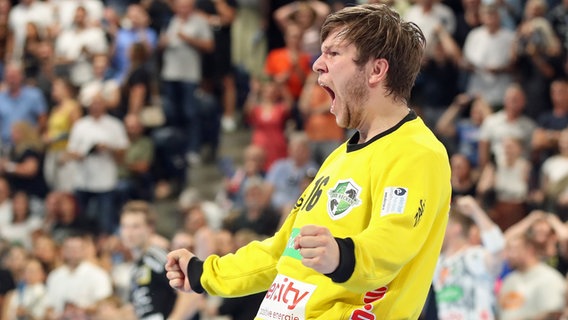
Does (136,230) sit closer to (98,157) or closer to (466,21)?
(98,157)

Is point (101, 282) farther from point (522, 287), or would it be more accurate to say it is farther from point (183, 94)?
point (522, 287)

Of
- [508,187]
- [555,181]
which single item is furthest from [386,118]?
[508,187]

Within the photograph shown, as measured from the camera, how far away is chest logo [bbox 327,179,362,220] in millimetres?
3580

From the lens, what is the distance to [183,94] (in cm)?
1373

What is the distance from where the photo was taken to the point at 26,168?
1368 centimetres

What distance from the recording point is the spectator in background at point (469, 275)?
8203mm

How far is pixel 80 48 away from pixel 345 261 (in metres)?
12.0

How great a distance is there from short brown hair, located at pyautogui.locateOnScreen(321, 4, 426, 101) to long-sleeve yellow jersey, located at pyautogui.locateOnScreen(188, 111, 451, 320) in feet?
0.58

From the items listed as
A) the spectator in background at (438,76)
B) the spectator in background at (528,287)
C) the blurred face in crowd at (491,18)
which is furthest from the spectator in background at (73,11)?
the spectator in background at (528,287)

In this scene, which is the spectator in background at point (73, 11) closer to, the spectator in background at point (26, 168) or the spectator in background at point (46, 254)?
the spectator in background at point (26, 168)

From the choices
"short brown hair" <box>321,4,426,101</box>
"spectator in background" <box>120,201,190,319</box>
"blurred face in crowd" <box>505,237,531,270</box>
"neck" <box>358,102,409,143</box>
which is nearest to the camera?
"short brown hair" <box>321,4,426,101</box>

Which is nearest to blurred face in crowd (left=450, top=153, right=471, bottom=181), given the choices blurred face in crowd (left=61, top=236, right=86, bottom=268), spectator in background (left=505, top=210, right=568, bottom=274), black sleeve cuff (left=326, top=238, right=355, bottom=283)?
spectator in background (left=505, top=210, right=568, bottom=274)

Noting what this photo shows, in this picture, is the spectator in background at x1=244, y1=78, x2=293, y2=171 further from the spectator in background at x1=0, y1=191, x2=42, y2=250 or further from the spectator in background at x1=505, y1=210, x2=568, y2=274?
the spectator in background at x1=505, y1=210, x2=568, y2=274

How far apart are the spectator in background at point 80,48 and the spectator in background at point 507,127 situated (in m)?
5.80
